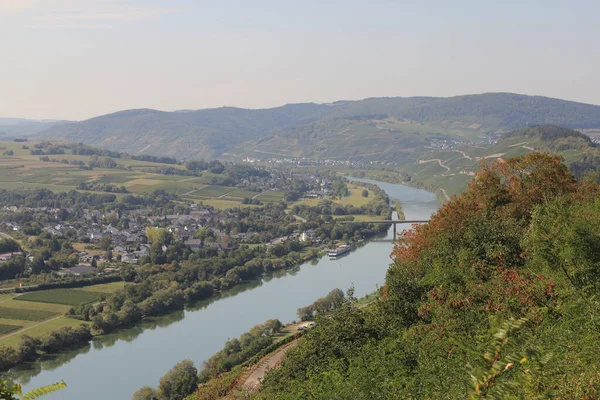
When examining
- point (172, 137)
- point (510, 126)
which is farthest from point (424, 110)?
point (172, 137)

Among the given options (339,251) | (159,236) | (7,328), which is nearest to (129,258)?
(159,236)

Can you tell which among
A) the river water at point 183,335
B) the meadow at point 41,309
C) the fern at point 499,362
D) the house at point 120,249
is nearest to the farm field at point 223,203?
the house at point 120,249

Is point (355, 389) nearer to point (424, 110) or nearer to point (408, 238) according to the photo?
point (408, 238)

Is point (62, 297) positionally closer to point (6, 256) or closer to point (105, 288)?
point (105, 288)

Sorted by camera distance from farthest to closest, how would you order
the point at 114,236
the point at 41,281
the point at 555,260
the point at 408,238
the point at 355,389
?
the point at 114,236, the point at 41,281, the point at 408,238, the point at 555,260, the point at 355,389

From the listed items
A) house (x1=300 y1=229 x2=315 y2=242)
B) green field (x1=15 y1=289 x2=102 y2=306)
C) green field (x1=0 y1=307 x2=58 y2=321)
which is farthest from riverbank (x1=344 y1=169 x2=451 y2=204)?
green field (x1=0 y1=307 x2=58 y2=321)

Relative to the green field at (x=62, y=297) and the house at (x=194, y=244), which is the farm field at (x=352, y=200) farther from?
the green field at (x=62, y=297)

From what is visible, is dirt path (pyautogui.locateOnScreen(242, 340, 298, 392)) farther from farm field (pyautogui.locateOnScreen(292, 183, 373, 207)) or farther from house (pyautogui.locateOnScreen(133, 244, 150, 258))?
farm field (pyautogui.locateOnScreen(292, 183, 373, 207))
